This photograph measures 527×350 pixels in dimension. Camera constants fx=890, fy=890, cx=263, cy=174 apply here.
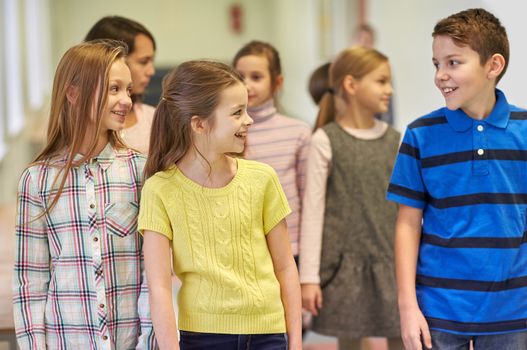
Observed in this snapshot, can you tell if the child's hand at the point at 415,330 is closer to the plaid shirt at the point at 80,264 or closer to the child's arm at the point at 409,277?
the child's arm at the point at 409,277

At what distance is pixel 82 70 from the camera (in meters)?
2.25

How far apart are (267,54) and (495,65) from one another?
111cm

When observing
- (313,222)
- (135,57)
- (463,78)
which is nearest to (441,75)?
(463,78)

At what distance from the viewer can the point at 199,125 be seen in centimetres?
220

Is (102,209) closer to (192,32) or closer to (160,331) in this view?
(160,331)

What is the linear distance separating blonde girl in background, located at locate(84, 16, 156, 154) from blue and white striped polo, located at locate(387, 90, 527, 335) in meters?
1.05

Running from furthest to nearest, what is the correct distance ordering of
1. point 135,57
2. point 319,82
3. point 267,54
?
point 319,82 → point 267,54 → point 135,57

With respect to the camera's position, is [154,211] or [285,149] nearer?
[154,211]

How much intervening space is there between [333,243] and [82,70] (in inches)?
49.0

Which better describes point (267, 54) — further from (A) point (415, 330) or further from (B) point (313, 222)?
(A) point (415, 330)

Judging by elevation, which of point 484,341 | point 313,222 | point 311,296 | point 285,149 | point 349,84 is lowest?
point 311,296

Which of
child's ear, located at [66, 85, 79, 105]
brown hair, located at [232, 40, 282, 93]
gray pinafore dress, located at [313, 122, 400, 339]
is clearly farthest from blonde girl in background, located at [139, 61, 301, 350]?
brown hair, located at [232, 40, 282, 93]

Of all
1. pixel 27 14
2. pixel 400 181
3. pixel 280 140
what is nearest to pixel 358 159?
pixel 280 140

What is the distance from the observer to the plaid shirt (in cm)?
222
